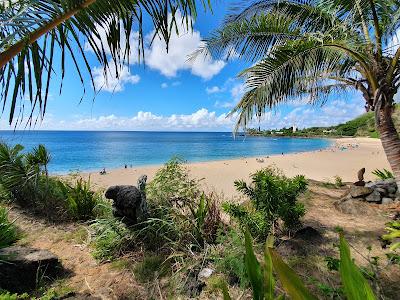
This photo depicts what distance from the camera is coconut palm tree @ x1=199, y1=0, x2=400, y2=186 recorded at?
425 centimetres

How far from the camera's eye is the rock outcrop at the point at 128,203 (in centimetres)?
375

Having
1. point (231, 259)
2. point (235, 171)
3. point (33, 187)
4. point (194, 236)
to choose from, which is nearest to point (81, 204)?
point (33, 187)

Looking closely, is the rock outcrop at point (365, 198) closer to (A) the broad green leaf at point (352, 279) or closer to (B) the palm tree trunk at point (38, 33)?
(A) the broad green leaf at point (352, 279)

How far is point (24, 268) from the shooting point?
3.20 metres

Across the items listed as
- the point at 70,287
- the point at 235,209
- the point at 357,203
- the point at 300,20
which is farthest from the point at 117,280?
the point at 300,20

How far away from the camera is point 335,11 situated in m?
4.62

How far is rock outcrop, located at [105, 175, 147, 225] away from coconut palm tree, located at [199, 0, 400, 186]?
1947 millimetres

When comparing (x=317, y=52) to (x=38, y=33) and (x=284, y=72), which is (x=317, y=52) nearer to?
(x=284, y=72)

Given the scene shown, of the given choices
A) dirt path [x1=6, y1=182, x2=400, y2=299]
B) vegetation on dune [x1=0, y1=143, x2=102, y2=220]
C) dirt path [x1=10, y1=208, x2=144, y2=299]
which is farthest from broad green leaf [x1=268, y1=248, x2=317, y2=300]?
vegetation on dune [x1=0, y1=143, x2=102, y2=220]

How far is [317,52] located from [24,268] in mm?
4756

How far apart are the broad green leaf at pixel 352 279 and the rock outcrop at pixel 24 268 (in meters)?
3.30

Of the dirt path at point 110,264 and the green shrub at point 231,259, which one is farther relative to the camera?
the dirt path at point 110,264

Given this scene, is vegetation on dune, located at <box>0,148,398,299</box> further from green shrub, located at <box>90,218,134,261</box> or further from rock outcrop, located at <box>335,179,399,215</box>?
rock outcrop, located at <box>335,179,399,215</box>

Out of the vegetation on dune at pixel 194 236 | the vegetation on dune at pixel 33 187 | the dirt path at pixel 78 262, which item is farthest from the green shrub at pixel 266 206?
the vegetation on dune at pixel 33 187
